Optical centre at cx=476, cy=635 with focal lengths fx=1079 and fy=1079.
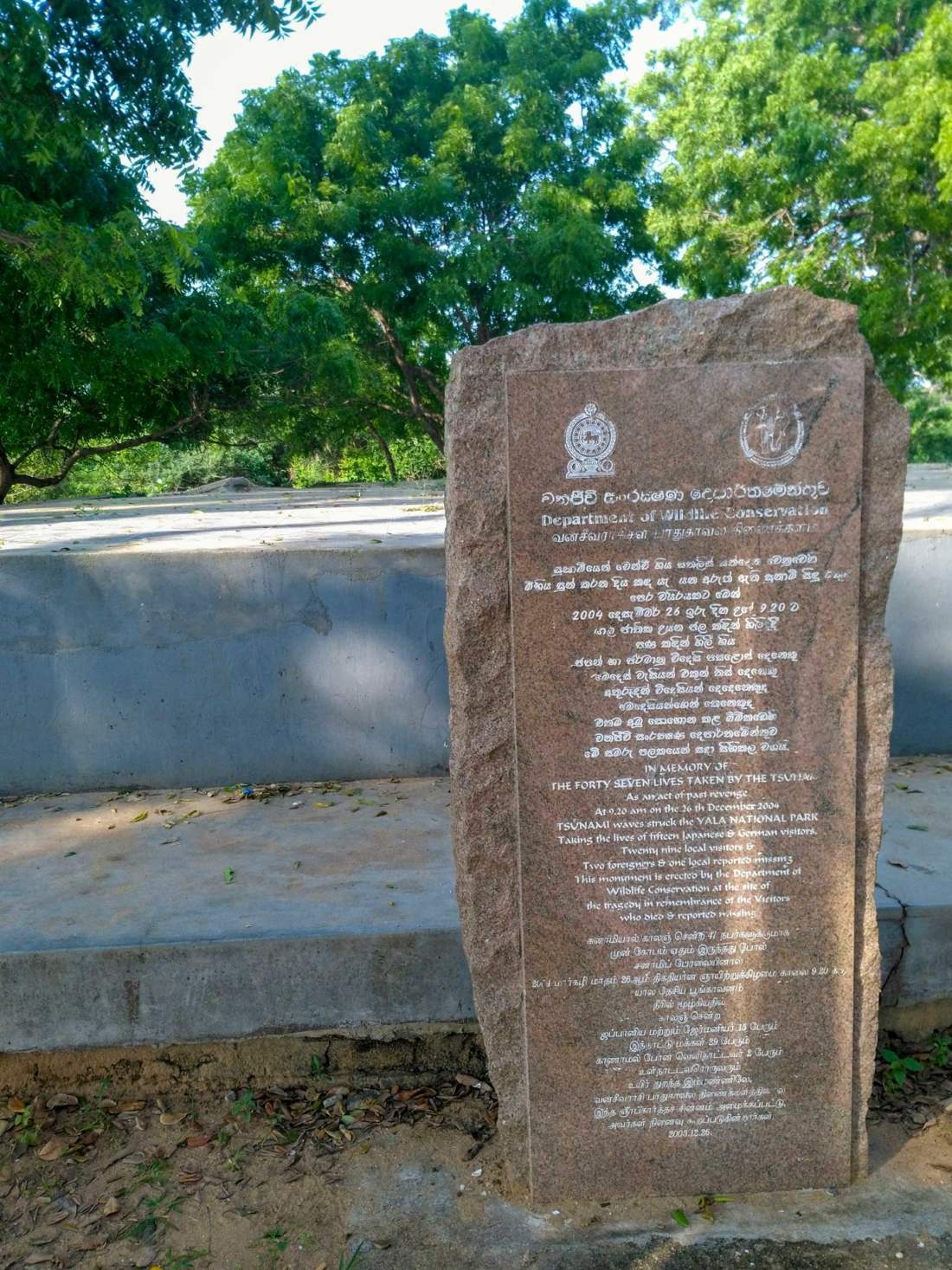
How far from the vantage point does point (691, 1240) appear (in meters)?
2.70

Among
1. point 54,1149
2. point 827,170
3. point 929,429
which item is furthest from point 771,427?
point 929,429

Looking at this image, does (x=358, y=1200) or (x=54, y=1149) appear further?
(x=54, y=1149)

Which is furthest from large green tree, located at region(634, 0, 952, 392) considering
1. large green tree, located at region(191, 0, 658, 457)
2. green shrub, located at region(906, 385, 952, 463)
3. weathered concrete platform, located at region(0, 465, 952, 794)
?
green shrub, located at region(906, 385, 952, 463)

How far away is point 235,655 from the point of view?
16.4ft

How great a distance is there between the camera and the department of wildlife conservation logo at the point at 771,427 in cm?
251

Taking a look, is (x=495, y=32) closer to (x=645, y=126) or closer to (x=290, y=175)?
(x=645, y=126)

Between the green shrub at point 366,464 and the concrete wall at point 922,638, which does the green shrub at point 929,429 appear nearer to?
the green shrub at point 366,464

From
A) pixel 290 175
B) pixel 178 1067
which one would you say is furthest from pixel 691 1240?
pixel 290 175

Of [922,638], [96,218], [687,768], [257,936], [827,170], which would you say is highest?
[827,170]

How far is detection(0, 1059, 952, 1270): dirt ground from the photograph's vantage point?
2705mm

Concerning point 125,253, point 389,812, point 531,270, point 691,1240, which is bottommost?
point 691,1240

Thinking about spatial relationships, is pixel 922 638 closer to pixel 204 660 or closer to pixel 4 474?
pixel 204 660

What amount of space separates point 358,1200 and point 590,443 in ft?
7.01

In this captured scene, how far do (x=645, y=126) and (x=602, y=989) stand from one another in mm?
18983
